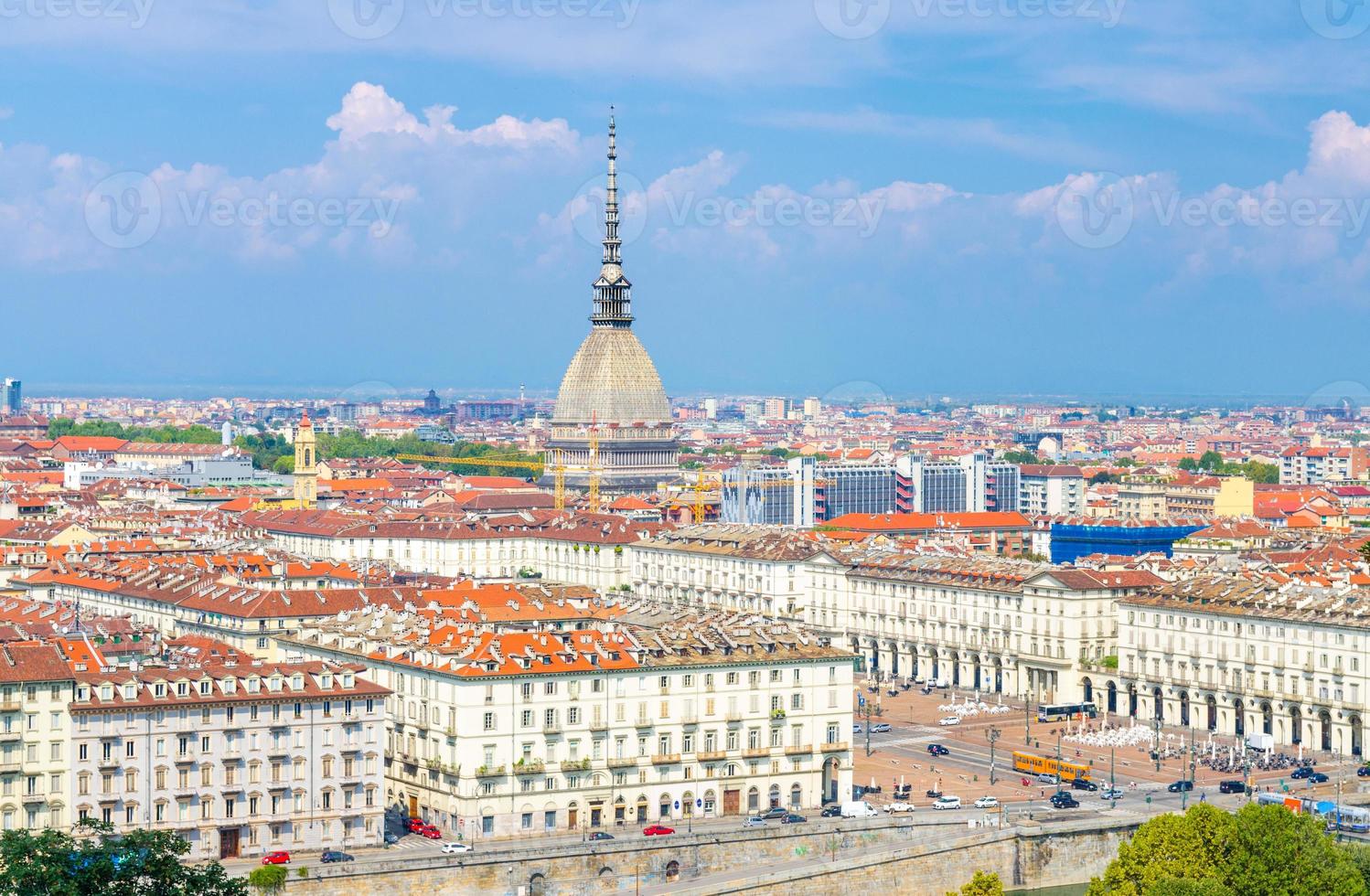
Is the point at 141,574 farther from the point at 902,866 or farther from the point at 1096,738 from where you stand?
the point at 902,866

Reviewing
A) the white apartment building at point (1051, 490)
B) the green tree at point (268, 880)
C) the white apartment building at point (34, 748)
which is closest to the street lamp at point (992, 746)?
the green tree at point (268, 880)

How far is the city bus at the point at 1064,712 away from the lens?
248 ft

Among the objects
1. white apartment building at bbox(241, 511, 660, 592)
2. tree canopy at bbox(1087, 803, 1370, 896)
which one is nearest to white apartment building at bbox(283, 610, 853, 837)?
tree canopy at bbox(1087, 803, 1370, 896)

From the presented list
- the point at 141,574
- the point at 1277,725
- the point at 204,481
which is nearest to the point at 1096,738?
the point at 1277,725

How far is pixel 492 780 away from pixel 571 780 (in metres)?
2.01

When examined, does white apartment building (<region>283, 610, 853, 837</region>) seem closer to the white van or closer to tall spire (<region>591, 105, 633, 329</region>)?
the white van

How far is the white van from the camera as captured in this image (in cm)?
5697

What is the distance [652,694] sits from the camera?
57500 millimetres

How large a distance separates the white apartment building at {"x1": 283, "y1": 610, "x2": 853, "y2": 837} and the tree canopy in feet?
36.8

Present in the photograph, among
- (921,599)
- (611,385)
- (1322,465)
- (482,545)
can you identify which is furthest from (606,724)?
(1322,465)

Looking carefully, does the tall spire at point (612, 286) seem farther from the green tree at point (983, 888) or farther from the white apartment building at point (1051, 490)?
the green tree at point (983, 888)

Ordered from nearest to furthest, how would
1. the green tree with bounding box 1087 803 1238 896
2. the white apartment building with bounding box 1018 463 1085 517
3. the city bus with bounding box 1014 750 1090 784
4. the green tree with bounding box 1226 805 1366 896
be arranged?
the green tree with bounding box 1226 805 1366 896, the green tree with bounding box 1087 803 1238 896, the city bus with bounding box 1014 750 1090 784, the white apartment building with bounding box 1018 463 1085 517

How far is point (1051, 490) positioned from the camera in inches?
6275

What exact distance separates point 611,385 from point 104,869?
10983 centimetres
